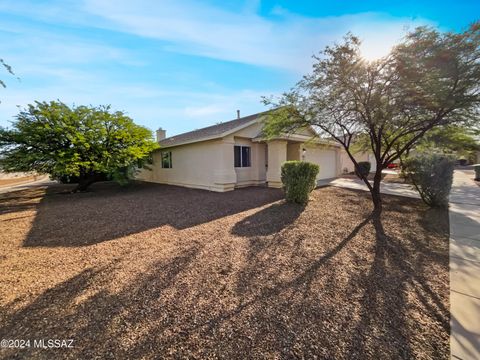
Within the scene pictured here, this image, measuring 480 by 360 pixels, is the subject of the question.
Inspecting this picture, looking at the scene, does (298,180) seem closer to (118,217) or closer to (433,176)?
(433,176)

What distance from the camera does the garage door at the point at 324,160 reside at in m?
15.3

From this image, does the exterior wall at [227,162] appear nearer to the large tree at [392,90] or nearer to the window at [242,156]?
the window at [242,156]

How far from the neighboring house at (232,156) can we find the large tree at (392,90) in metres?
2.34

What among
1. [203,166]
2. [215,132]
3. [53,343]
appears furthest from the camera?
[203,166]

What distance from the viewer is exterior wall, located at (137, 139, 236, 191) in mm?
10859

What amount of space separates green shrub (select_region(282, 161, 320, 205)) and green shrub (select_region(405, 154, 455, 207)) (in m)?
3.62

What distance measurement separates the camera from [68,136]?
388 inches

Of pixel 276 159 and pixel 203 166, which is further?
pixel 203 166

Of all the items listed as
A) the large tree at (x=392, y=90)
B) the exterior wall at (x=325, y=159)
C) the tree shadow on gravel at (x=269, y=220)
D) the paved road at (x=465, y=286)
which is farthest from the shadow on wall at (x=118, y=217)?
the exterior wall at (x=325, y=159)

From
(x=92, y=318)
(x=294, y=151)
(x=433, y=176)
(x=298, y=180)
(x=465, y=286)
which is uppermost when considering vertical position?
(x=294, y=151)

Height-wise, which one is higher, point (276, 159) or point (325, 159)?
point (276, 159)

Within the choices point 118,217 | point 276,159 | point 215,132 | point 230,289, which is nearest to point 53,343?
point 230,289

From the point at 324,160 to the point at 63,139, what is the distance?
1737cm

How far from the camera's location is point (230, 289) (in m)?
2.84
